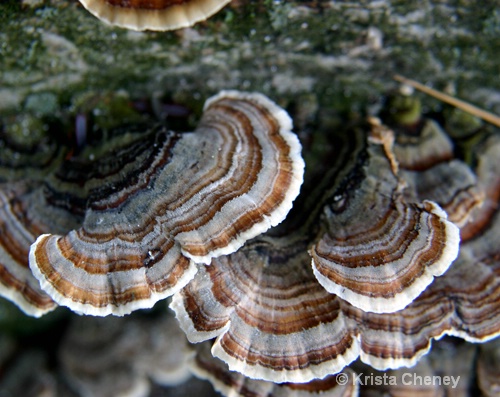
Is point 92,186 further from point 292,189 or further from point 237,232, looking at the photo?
point 292,189

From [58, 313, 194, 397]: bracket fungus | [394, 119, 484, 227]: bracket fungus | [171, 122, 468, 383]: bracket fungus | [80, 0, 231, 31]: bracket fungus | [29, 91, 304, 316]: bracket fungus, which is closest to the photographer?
[80, 0, 231, 31]: bracket fungus

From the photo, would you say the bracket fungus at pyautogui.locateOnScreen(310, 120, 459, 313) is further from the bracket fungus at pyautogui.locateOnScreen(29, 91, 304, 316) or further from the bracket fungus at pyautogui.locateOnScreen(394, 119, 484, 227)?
the bracket fungus at pyautogui.locateOnScreen(29, 91, 304, 316)

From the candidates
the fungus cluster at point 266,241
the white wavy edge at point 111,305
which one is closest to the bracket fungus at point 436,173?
the fungus cluster at point 266,241

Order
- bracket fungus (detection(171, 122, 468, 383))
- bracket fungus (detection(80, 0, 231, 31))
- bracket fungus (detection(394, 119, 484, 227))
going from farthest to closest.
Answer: bracket fungus (detection(394, 119, 484, 227)), bracket fungus (detection(171, 122, 468, 383)), bracket fungus (detection(80, 0, 231, 31))

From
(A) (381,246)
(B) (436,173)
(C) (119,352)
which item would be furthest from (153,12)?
(C) (119,352)

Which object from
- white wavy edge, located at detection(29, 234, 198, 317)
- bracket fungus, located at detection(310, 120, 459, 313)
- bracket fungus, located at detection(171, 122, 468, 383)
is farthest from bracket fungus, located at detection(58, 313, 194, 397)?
bracket fungus, located at detection(310, 120, 459, 313)

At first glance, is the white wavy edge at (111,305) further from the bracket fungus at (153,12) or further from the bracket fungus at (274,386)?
the bracket fungus at (153,12)
